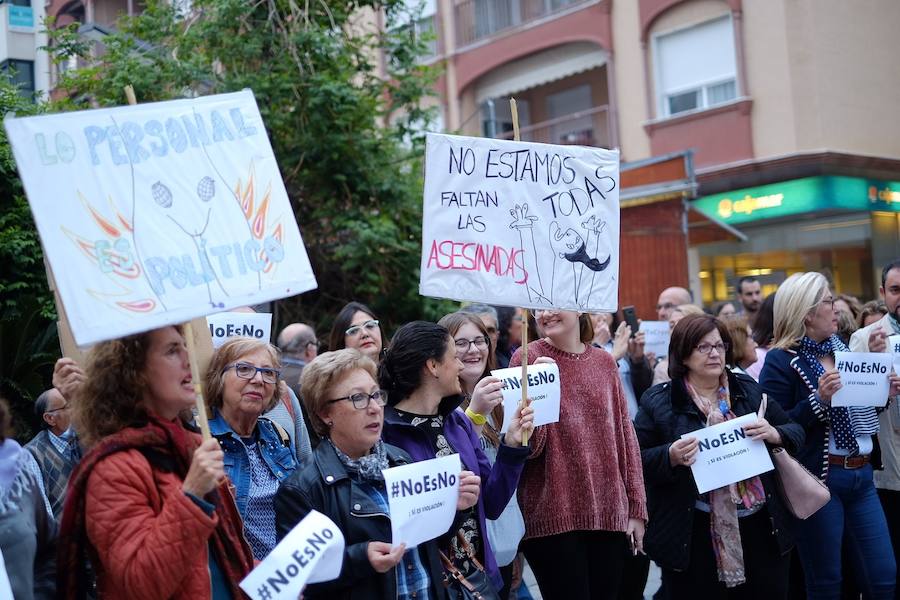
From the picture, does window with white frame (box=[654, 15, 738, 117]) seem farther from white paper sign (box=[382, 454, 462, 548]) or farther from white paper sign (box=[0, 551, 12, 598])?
white paper sign (box=[0, 551, 12, 598])

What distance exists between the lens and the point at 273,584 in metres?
2.98

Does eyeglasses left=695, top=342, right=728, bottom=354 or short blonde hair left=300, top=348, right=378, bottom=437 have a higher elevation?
short blonde hair left=300, top=348, right=378, bottom=437

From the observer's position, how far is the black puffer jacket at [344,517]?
11.2 ft

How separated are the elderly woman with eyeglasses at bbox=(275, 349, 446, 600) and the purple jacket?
0.21 meters

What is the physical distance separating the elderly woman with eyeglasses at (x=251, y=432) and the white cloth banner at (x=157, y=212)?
3.39 feet

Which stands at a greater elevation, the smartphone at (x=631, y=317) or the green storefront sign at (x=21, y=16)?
the green storefront sign at (x=21, y=16)

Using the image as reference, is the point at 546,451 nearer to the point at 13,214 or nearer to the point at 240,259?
the point at 240,259

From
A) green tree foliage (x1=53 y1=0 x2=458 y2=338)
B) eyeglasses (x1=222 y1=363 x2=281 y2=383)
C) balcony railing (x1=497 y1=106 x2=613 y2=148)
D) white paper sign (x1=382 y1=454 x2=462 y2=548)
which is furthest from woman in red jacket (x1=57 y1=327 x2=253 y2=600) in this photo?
balcony railing (x1=497 y1=106 x2=613 y2=148)

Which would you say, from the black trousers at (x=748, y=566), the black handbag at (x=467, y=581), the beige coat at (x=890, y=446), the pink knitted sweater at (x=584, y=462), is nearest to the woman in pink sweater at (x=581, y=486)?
the pink knitted sweater at (x=584, y=462)

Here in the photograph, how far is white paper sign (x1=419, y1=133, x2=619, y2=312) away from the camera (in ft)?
14.1

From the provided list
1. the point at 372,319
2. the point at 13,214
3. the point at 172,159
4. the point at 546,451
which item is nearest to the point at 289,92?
the point at 13,214

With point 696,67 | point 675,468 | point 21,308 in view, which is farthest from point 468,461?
point 696,67

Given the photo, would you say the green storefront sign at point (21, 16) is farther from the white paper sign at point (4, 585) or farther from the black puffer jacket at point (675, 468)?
the white paper sign at point (4, 585)

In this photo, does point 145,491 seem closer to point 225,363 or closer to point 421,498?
point 421,498
